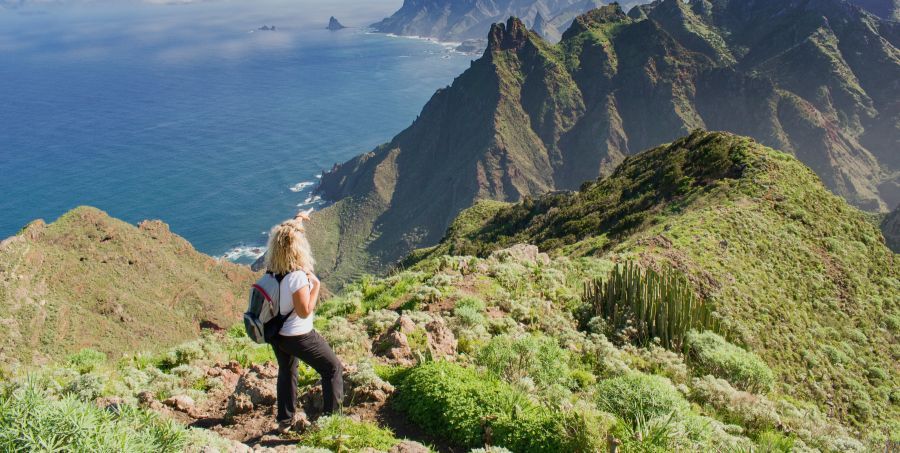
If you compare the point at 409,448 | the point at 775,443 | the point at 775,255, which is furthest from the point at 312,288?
the point at 775,255

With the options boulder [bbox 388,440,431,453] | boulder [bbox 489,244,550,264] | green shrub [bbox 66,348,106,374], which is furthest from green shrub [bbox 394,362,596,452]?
boulder [bbox 489,244,550,264]

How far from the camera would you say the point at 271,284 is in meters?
6.93

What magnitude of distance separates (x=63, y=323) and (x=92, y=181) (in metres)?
153

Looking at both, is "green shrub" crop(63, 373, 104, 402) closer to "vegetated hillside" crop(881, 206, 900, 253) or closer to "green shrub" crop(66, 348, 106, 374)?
"green shrub" crop(66, 348, 106, 374)

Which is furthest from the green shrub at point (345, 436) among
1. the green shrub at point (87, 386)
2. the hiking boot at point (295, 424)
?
the green shrub at point (87, 386)

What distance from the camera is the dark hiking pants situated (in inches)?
281

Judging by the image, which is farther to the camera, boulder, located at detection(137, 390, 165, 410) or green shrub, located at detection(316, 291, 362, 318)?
green shrub, located at detection(316, 291, 362, 318)

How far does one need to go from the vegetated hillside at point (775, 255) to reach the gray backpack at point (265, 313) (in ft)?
51.7

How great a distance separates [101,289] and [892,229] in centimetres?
11582

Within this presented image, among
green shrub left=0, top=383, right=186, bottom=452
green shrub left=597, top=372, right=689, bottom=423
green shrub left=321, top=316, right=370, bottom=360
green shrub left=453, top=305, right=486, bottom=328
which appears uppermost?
green shrub left=0, top=383, right=186, bottom=452

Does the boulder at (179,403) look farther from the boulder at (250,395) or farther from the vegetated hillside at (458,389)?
the boulder at (250,395)

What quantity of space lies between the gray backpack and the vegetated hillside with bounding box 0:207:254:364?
35293 mm

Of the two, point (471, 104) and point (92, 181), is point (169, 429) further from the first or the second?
point (92, 181)

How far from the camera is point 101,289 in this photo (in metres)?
48.2
